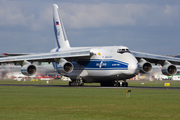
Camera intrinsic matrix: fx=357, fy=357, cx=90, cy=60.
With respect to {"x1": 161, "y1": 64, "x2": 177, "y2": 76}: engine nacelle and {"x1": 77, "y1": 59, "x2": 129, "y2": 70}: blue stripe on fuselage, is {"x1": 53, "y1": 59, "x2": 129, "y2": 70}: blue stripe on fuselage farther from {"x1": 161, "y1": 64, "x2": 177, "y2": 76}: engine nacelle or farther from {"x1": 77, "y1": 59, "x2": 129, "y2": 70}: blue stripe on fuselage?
{"x1": 161, "y1": 64, "x2": 177, "y2": 76}: engine nacelle

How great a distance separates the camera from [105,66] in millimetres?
48125

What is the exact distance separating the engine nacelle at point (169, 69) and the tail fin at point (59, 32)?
1796cm

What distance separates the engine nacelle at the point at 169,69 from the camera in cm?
4903

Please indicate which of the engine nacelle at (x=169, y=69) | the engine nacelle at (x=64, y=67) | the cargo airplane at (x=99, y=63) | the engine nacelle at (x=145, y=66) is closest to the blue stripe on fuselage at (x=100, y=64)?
the cargo airplane at (x=99, y=63)

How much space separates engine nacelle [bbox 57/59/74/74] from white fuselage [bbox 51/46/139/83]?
12.3ft

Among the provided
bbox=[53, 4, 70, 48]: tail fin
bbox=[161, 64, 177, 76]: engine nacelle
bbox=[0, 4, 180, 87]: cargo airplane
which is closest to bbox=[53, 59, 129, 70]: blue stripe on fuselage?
bbox=[0, 4, 180, 87]: cargo airplane

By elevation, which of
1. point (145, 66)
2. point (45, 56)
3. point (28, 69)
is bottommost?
point (28, 69)

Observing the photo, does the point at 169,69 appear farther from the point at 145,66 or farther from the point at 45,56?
the point at 45,56

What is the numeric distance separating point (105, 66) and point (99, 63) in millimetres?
1220

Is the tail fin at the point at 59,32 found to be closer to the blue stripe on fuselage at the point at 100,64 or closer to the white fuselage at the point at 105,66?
the white fuselage at the point at 105,66

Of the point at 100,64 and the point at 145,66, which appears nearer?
the point at 100,64

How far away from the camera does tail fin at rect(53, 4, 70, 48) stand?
60.6 meters

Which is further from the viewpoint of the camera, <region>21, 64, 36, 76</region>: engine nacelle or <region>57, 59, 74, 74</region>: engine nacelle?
<region>21, 64, 36, 76</region>: engine nacelle

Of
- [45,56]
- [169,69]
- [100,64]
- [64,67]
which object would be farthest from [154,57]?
[45,56]
